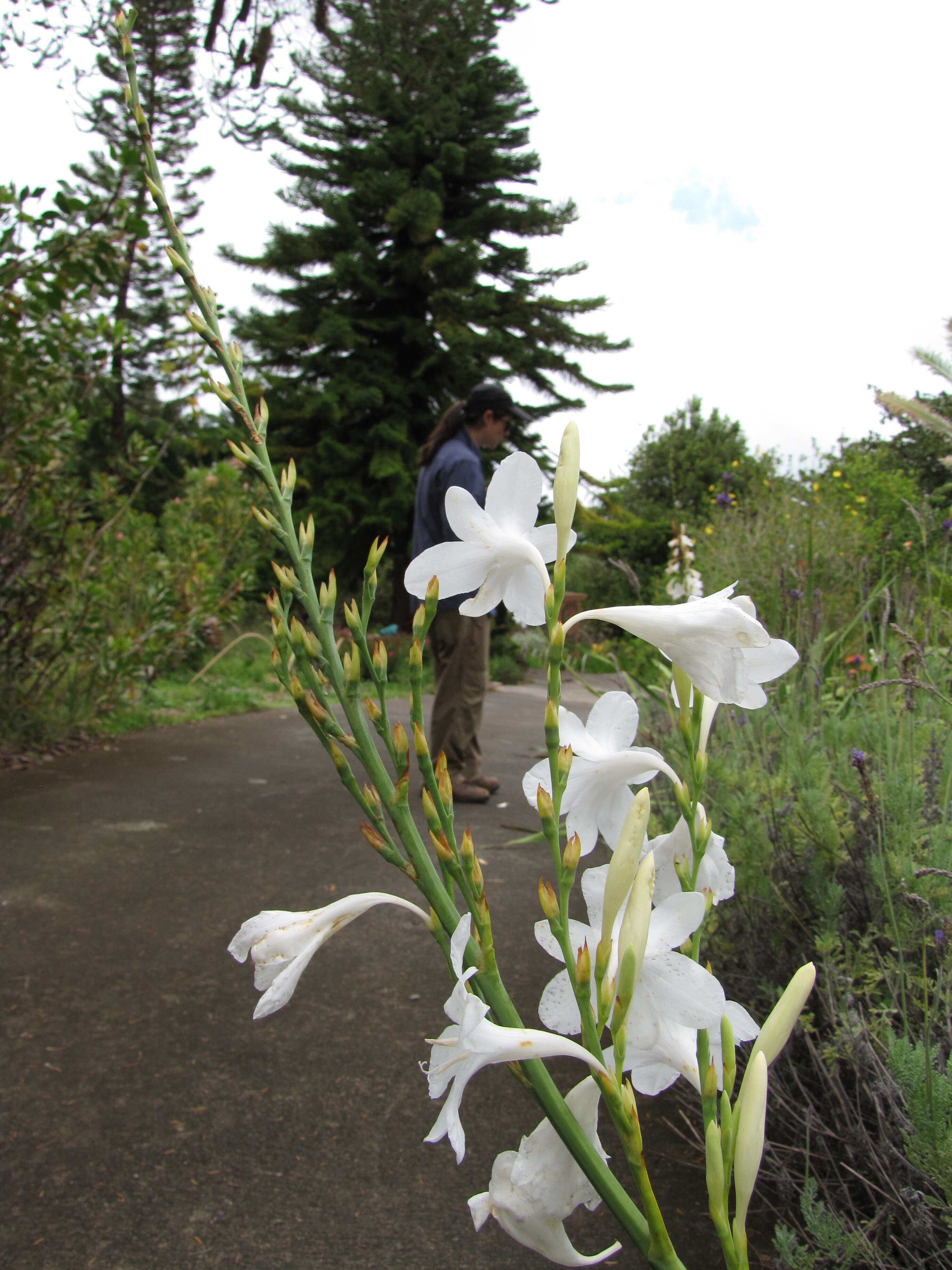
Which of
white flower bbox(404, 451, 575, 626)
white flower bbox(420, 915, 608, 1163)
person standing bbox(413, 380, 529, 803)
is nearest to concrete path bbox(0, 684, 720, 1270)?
person standing bbox(413, 380, 529, 803)

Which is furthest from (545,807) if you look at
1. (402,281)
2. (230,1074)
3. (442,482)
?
(402,281)

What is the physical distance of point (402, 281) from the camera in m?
12.9

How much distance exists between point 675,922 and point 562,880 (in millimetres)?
A: 73

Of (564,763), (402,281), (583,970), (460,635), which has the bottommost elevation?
(460,635)

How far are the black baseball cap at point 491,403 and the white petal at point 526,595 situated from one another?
3.66 meters

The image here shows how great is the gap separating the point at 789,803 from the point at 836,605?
374 centimetres

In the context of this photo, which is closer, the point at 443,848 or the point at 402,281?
the point at 443,848

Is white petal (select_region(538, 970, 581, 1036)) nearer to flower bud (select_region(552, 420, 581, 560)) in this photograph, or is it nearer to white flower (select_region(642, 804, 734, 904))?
white flower (select_region(642, 804, 734, 904))

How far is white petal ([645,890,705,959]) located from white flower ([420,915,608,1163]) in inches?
2.9

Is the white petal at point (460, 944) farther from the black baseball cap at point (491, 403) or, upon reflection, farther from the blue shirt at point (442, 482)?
the black baseball cap at point (491, 403)

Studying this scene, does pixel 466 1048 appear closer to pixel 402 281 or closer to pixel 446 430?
pixel 446 430

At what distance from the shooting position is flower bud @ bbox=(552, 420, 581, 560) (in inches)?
21.8

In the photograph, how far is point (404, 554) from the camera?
13.0 metres

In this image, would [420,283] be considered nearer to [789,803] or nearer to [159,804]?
[159,804]
